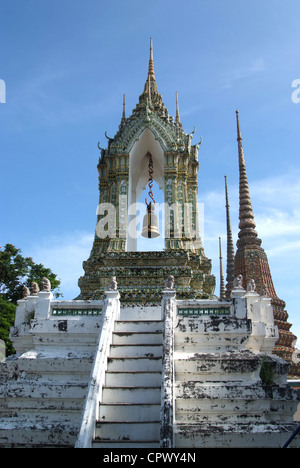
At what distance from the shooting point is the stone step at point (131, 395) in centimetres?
759

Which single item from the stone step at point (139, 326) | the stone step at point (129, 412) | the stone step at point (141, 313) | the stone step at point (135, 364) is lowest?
the stone step at point (129, 412)

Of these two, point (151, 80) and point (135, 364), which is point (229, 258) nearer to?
point (151, 80)

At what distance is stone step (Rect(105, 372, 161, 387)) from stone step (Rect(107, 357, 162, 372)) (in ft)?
0.63

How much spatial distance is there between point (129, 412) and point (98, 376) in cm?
72

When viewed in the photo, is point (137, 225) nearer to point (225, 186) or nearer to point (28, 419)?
point (28, 419)

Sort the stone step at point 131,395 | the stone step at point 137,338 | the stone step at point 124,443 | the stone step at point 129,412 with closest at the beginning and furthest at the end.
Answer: the stone step at point 124,443
the stone step at point 129,412
the stone step at point 131,395
the stone step at point 137,338

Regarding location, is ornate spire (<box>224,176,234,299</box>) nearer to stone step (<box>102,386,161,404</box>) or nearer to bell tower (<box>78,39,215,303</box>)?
bell tower (<box>78,39,215,303</box>)

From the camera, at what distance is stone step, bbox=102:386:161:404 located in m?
7.59

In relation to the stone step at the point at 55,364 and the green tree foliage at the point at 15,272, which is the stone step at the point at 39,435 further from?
the green tree foliage at the point at 15,272

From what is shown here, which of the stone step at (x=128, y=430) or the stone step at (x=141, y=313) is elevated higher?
the stone step at (x=141, y=313)

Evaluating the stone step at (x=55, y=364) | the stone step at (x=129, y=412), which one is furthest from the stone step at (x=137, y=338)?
the stone step at (x=129, y=412)

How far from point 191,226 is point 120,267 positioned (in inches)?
108

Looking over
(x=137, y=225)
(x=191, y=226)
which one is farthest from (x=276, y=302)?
(x=137, y=225)

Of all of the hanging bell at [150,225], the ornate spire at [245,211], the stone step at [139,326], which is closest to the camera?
the stone step at [139,326]
